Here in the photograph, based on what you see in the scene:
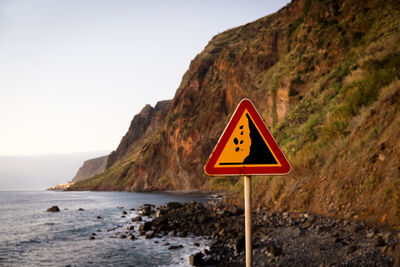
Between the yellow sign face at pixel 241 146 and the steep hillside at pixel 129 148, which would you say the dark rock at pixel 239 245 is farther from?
the steep hillside at pixel 129 148

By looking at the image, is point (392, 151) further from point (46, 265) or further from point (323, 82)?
point (46, 265)

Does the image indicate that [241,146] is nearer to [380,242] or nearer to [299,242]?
[380,242]

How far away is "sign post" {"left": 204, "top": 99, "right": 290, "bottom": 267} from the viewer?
2.90m

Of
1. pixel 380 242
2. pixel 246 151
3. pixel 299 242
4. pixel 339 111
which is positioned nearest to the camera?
pixel 246 151

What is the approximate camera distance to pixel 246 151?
9.68 ft

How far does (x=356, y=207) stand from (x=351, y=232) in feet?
4.18

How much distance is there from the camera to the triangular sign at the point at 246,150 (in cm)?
290

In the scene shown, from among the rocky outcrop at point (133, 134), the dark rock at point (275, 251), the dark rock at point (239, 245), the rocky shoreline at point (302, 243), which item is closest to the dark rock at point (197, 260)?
the rocky shoreline at point (302, 243)

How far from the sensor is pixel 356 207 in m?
8.80

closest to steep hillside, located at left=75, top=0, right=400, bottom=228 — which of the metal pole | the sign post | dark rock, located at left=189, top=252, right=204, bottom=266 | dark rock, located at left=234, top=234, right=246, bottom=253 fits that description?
dark rock, located at left=234, top=234, right=246, bottom=253

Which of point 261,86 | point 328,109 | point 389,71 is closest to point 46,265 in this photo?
point 328,109

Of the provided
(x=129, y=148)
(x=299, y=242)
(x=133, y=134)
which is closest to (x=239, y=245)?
(x=299, y=242)

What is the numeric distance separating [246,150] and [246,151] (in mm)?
12

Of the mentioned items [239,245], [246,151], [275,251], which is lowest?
[239,245]
